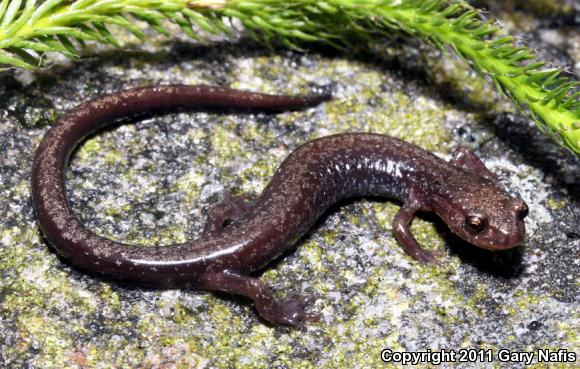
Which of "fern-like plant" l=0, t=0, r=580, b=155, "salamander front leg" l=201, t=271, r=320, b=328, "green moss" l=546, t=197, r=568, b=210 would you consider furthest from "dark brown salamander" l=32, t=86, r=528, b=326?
"fern-like plant" l=0, t=0, r=580, b=155

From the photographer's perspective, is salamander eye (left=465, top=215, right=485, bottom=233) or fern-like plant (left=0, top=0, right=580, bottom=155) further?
salamander eye (left=465, top=215, right=485, bottom=233)

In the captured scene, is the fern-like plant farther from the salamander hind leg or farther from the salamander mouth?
the salamander hind leg

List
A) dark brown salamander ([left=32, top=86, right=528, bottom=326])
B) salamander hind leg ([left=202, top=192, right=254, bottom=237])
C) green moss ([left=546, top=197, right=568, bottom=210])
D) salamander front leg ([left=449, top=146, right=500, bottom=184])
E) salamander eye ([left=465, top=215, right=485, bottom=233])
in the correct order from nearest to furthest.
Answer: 1. dark brown salamander ([left=32, top=86, right=528, bottom=326])
2. salamander eye ([left=465, top=215, right=485, bottom=233])
3. salamander hind leg ([left=202, top=192, right=254, bottom=237])
4. green moss ([left=546, top=197, right=568, bottom=210])
5. salamander front leg ([left=449, top=146, right=500, bottom=184])

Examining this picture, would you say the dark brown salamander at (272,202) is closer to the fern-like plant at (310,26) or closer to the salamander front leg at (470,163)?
the salamander front leg at (470,163)

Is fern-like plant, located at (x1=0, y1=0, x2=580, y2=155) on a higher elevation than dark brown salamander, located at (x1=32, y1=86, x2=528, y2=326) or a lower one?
higher

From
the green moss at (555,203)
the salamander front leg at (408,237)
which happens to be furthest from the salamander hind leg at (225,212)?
the green moss at (555,203)

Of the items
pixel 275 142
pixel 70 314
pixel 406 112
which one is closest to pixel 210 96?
pixel 275 142
